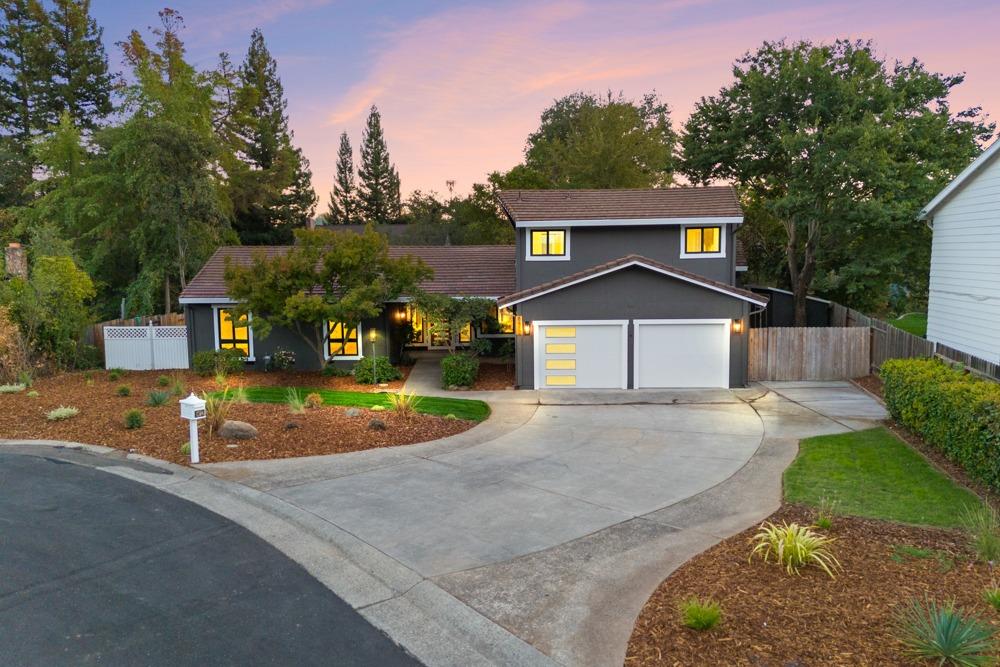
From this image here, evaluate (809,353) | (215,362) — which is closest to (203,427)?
(215,362)

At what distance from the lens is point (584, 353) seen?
673 inches

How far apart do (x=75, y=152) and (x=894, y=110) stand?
32045 millimetres

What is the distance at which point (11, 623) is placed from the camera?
16.5 ft

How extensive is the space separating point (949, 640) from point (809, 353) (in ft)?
48.7

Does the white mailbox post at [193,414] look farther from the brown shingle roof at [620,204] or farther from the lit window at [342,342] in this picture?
the brown shingle roof at [620,204]

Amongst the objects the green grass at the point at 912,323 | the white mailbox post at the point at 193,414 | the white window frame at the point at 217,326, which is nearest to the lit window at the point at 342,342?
the white window frame at the point at 217,326

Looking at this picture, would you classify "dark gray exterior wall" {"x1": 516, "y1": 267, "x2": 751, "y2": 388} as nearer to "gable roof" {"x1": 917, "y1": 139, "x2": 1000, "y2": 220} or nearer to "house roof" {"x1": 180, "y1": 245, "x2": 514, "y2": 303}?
"house roof" {"x1": 180, "y1": 245, "x2": 514, "y2": 303}

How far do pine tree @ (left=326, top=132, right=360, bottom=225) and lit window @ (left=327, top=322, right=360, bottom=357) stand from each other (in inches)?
1690

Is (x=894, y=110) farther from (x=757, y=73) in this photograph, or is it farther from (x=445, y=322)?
(x=445, y=322)

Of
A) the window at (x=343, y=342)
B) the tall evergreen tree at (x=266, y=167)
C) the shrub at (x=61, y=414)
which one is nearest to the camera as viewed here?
the shrub at (x=61, y=414)

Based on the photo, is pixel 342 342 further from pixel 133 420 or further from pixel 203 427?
pixel 203 427

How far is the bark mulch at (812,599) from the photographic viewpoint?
452 centimetres

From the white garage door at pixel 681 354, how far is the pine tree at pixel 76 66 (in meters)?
34.0

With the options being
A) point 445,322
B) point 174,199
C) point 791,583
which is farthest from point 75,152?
point 791,583
